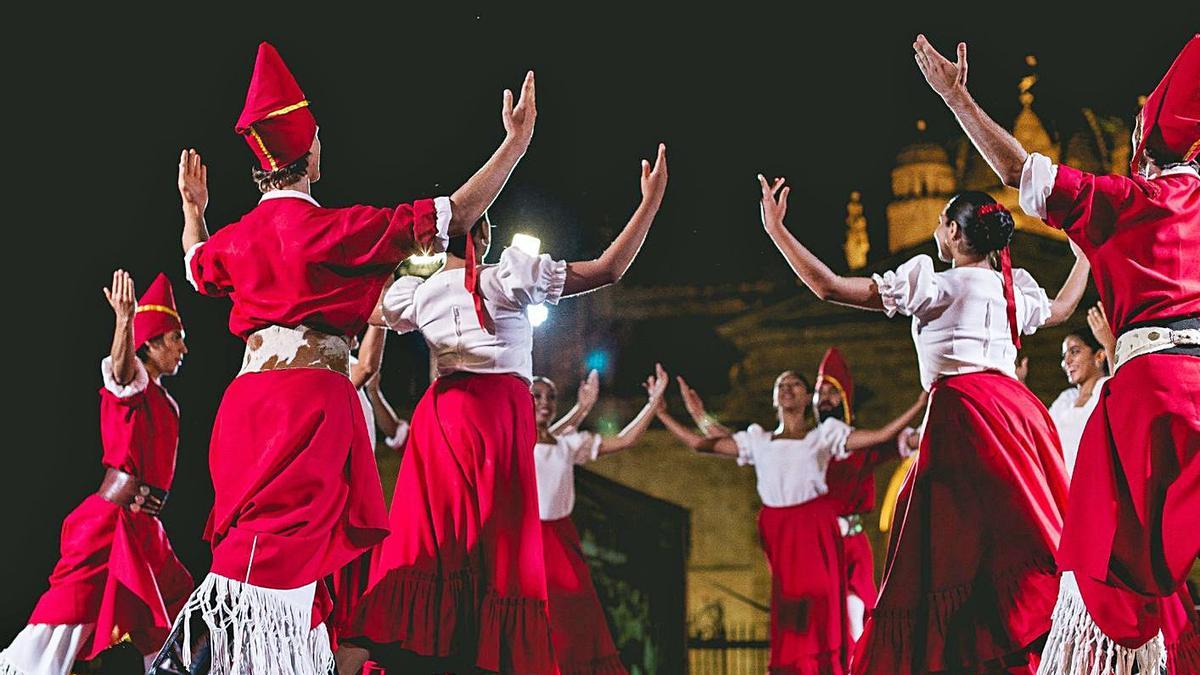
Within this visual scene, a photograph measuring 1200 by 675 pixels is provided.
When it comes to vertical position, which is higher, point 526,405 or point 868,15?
point 868,15

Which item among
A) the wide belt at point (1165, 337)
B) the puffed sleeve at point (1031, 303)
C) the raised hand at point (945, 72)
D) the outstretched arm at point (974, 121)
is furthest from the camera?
the puffed sleeve at point (1031, 303)

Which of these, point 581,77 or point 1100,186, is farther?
point 581,77

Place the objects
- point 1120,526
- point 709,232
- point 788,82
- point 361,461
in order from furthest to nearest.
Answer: point 709,232
point 788,82
point 361,461
point 1120,526

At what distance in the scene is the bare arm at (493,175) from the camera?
2980 millimetres

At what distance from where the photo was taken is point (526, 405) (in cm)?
352

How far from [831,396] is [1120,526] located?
3.15m

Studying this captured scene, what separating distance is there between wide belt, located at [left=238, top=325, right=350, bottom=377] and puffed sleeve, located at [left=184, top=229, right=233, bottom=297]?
18 cm

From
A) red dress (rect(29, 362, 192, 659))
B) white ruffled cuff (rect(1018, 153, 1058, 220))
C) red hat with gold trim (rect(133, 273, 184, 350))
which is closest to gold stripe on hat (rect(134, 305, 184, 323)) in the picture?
red hat with gold trim (rect(133, 273, 184, 350))

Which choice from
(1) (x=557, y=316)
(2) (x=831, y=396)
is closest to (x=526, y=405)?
(2) (x=831, y=396)

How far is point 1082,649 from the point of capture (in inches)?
108

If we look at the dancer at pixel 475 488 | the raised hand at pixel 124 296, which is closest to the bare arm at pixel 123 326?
the raised hand at pixel 124 296

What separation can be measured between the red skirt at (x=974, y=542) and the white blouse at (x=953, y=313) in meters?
0.07

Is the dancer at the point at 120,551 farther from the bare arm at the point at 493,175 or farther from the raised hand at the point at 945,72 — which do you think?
the raised hand at the point at 945,72

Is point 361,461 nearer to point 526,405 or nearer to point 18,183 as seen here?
point 526,405
